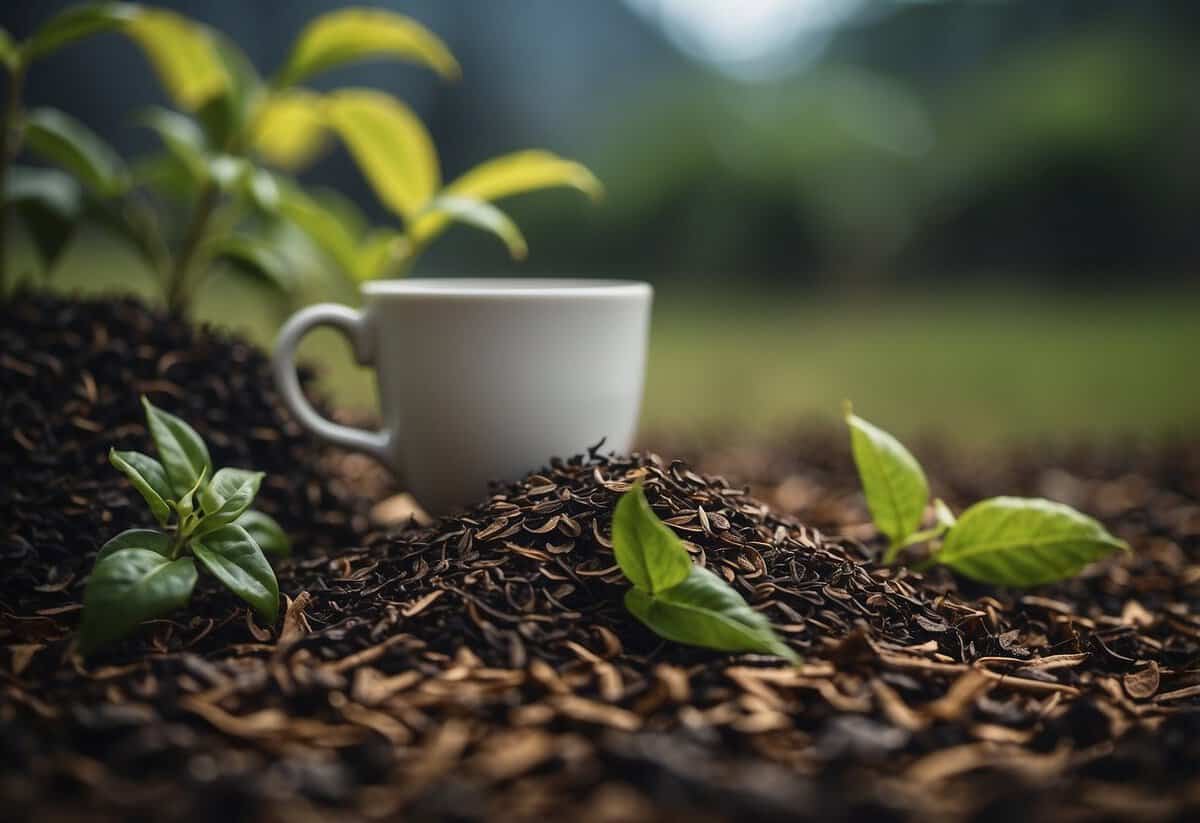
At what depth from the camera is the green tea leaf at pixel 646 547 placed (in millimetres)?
548

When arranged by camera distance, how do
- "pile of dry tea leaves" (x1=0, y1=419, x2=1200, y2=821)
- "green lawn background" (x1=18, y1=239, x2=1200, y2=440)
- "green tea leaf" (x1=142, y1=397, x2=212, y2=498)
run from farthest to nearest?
1. "green lawn background" (x1=18, y1=239, x2=1200, y2=440)
2. "green tea leaf" (x1=142, y1=397, x2=212, y2=498)
3. "pile of dry tea leaves" (x1=0, y1=419, x2=1200, y2=821)

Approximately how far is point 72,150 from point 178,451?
491mm

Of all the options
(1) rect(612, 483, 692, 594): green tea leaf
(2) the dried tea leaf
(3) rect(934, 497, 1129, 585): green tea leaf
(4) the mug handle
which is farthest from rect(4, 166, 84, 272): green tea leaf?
(2) the dried tea leaf

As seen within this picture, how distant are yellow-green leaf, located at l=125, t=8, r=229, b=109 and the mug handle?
39 centimetres

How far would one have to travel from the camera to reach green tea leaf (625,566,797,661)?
0.54 metres

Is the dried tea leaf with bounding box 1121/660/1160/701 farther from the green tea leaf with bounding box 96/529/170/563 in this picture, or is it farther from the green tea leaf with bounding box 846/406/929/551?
the green tea leaf with bounding box 96/529/170/563

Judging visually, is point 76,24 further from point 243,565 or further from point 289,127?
point 243,565

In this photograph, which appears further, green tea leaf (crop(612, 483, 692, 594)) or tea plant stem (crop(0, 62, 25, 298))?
tea plant stem (crop(0, 62, 25, 298))

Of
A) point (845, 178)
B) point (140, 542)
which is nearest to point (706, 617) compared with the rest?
point (140, 542)

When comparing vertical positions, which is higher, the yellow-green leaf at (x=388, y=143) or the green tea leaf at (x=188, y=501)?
the yellow-green leaf at (x=388, y=143)

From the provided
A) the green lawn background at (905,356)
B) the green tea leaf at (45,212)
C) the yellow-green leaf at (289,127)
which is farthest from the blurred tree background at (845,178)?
the green tea leaf at (45,212)

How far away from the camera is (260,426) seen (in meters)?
0.88

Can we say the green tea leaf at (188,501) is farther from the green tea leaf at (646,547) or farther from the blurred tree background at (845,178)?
the blurred tree background at (845,178)

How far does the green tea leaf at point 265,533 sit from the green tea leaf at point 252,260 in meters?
0.34
